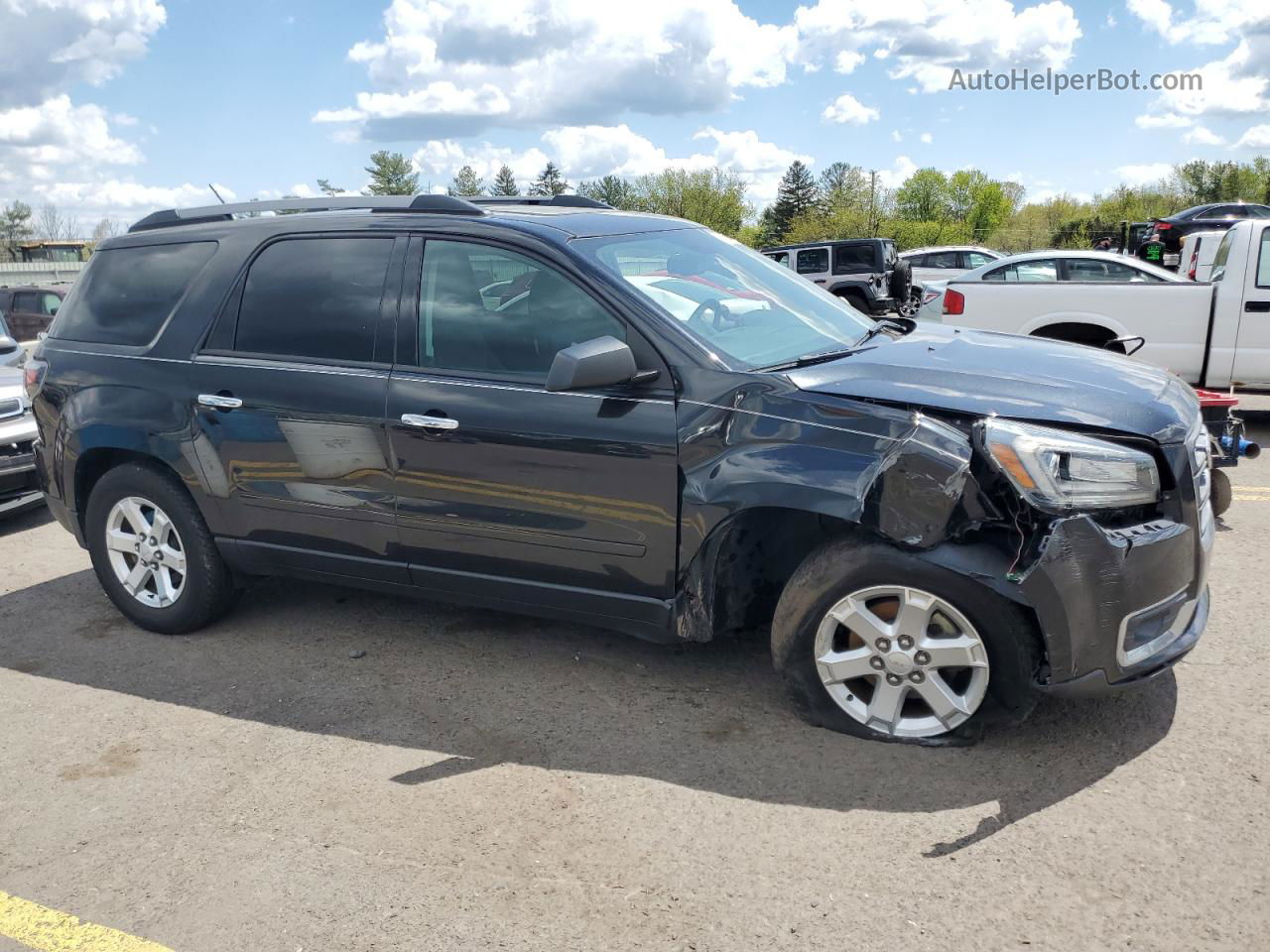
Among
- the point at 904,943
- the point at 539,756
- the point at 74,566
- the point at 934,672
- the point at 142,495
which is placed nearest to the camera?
the point at 904,943

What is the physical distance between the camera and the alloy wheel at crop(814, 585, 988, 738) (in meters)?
3.40

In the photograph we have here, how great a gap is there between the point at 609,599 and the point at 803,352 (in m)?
1.17

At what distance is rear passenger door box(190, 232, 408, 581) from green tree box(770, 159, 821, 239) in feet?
264

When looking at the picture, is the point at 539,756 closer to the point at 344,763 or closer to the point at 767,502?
the point at 344,763

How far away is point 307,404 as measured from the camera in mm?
4332

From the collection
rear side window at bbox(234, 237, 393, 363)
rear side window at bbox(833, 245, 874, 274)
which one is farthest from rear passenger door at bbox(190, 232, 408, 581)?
rear side window at bbox(833, 245, 874, 274)

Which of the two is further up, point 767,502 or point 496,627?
point 767,502

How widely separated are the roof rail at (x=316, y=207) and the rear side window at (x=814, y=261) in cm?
1898

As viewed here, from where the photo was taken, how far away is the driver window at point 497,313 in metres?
3.91

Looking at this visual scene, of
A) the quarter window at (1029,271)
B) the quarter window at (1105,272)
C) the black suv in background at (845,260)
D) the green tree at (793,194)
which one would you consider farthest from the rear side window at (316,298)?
the green tree at (793,194)

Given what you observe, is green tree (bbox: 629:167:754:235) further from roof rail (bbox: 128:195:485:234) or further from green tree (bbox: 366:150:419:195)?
roof rail (bbox: 128:195:485:234)

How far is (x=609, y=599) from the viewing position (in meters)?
3.91

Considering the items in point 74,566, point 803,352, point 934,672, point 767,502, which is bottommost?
point 74,566

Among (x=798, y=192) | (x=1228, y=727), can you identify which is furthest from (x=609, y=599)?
(x=798, y=192)
